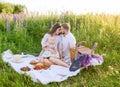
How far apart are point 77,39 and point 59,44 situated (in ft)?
2.71

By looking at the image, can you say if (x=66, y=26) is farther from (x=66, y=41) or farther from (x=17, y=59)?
(x=17, y=59)

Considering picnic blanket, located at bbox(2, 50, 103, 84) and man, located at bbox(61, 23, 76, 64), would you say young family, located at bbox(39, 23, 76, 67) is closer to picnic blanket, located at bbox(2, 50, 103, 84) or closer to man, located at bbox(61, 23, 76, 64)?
man, located at bbox(61, 23, 76, 64)

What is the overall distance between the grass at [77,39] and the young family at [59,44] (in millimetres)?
710

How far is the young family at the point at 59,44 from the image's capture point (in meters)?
8.92

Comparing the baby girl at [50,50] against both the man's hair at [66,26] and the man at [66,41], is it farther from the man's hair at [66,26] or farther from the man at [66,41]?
the man's hair at [66,26]

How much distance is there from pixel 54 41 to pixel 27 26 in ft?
6.60

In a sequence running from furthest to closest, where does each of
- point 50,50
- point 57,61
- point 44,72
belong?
point 50,50 → point 57,61 → point 44,72

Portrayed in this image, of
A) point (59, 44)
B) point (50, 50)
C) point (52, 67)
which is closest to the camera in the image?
point (52, 67)

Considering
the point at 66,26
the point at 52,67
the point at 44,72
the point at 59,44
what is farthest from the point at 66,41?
the point at 44,72

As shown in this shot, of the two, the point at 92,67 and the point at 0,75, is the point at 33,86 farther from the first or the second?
the point at 92,67

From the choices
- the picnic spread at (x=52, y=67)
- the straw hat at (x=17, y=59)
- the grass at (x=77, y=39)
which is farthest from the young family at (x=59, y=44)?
the grass at (x=77, y=39)

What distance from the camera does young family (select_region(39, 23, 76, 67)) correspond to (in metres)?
8.92

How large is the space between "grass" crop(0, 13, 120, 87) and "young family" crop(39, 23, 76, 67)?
71 cm

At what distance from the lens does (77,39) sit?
984cm
